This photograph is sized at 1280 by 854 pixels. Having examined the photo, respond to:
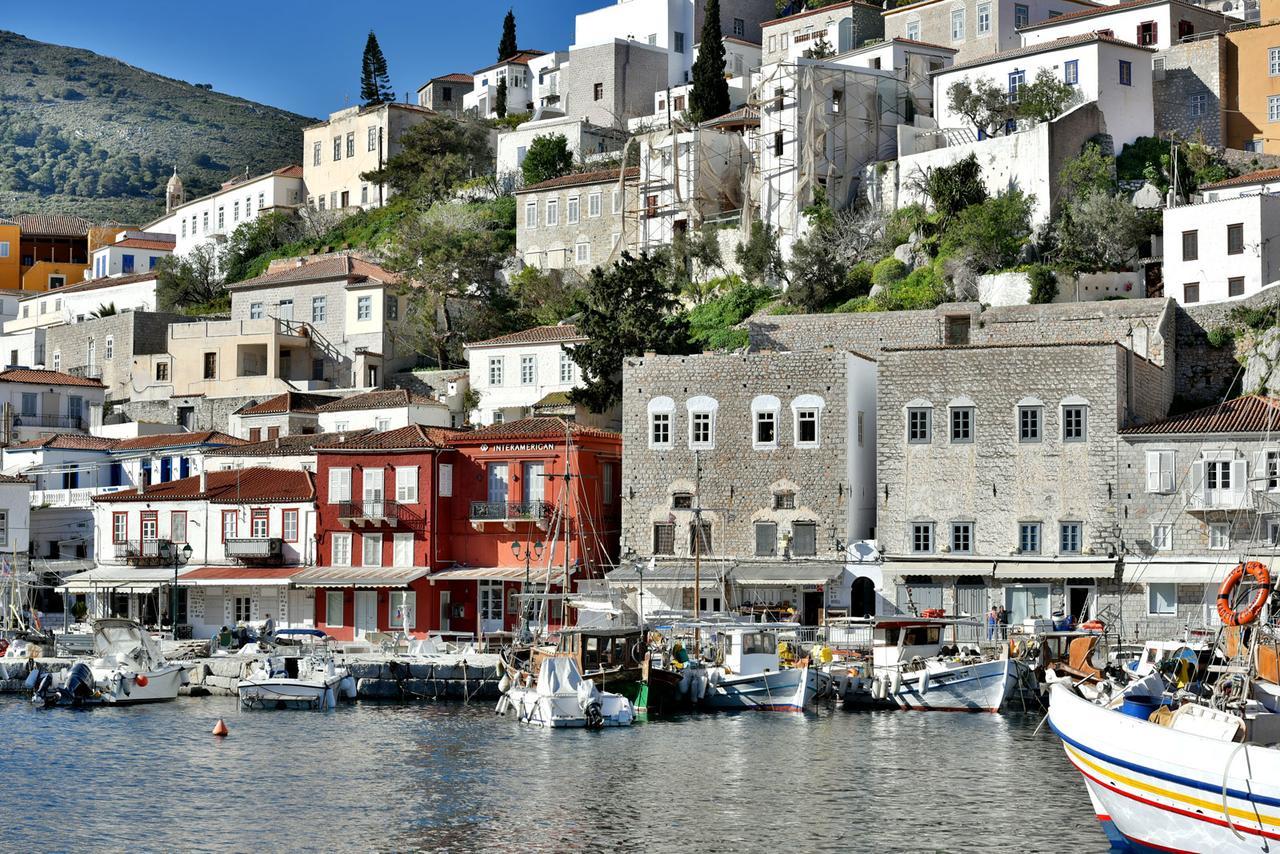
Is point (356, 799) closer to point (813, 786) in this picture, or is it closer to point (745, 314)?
point (813, 786)

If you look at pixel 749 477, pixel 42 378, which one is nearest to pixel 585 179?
pixel 42 378

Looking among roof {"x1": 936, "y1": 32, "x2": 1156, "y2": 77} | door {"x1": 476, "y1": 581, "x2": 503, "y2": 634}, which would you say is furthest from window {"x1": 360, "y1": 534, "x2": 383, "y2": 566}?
roof {"x1": 936, "y1": 32, "x2": 1156, "y2": 77}

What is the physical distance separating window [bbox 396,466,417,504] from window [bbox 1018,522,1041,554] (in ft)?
69.5

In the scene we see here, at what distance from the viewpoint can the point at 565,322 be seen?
78562 millimetres

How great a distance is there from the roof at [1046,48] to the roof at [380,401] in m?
26.5

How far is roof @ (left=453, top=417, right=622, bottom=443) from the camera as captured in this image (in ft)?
204

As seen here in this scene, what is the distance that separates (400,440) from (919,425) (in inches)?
744

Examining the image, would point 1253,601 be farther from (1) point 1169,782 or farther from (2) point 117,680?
(2) point 117,680

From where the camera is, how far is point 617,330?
67188mm

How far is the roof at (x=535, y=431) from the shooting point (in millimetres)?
62125

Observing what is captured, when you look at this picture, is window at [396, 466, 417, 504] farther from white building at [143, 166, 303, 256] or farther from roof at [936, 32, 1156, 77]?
white building at [143, 166, 303, 256]

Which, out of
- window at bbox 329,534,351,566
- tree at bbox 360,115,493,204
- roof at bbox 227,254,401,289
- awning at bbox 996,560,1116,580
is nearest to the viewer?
awning at bbox 996,560,1116,580

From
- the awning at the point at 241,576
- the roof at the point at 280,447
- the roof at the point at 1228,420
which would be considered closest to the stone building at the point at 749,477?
the roof at the point at 1228,420

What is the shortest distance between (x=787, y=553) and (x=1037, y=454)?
846 centimetres
